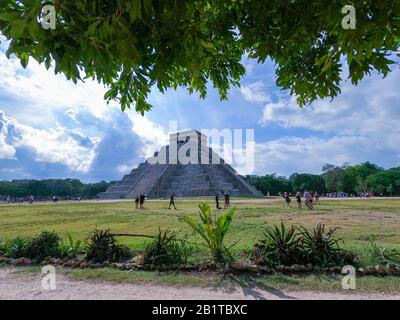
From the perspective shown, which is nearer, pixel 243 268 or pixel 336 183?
pixel 243 268

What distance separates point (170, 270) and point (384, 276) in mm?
3702

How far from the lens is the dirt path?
15.0 feet

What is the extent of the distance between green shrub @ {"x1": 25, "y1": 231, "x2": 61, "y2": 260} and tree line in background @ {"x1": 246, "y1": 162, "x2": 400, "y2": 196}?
66791 mm

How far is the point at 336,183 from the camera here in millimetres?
78938

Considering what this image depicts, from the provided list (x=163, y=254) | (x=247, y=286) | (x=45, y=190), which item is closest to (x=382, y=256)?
(x=247, y=286)

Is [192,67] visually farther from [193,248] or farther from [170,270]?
[193,248]

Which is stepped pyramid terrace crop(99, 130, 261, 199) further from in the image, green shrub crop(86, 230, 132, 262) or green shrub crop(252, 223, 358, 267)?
green shrub crop(252, 223, 358, 267)

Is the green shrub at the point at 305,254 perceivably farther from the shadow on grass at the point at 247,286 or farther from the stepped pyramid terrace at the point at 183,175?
the stepped pyramid terrace at the point at 183,175

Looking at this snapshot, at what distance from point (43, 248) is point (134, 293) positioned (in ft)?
11.7

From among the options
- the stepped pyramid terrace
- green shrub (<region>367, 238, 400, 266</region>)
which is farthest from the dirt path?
the stepped pyramid terrace

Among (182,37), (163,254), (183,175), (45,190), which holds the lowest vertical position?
(45,190)

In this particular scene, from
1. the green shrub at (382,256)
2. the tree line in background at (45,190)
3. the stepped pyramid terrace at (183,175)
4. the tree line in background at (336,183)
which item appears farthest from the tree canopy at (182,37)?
the tree line in background at (45,190)

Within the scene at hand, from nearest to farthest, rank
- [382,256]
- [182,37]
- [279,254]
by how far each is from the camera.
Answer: [182,37] < [279,254] < [382,256]

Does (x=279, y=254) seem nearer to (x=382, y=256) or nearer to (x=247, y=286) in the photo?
(x=247, y=286)
